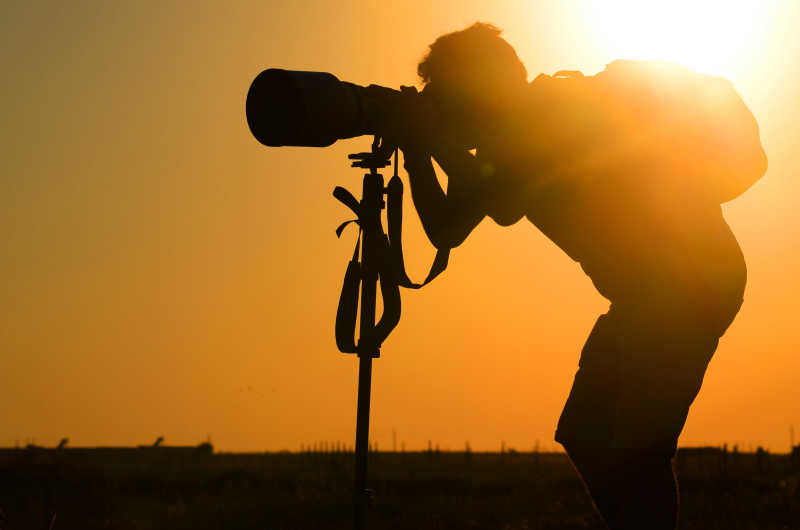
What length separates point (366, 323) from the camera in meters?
4.81

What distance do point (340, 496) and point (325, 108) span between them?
13.4 meters

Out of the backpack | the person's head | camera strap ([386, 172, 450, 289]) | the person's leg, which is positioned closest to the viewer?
the person's leg

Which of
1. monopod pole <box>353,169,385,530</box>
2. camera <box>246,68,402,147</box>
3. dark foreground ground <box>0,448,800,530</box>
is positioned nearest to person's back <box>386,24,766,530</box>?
monopod pole <box>353,169,385,530</box>

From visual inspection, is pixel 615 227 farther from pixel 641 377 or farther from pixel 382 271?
pixel 382 271

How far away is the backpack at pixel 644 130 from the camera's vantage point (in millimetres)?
4629

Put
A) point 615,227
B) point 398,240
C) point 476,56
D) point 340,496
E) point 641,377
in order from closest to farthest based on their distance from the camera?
point 641,377, point 615,227, point 476,56, point 398,240, point 340,496

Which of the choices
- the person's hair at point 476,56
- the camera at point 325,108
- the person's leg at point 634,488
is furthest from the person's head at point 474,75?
the person's leg at point 634,488

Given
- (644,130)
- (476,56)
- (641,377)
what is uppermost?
(476,56)

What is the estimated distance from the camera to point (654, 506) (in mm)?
4402

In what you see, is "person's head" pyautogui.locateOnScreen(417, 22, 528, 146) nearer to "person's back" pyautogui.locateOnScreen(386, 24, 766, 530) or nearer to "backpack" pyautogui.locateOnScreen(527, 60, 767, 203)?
"person's back" pyautogui.locateOnScreen(386, 24, 766, 530)

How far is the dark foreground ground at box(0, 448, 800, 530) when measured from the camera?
41.7 ft

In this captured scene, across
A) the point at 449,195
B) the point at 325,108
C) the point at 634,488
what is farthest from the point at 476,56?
the point at 634,488

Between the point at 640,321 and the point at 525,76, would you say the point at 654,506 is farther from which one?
the point at 525,76

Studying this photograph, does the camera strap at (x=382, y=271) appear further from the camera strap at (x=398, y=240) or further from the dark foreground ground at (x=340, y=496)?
the dark foreground ground at (x=340, y=496)
